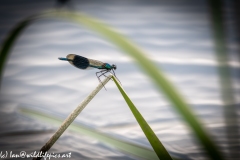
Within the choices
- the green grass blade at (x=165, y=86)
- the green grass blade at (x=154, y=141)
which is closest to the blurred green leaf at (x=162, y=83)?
the green grass blade at (x=165, y=86)

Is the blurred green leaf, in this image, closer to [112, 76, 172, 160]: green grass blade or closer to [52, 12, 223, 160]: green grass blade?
[52, 12, 223, 160]: green grass blade

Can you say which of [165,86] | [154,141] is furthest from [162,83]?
A: [154,141]

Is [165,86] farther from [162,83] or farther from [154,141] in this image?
[154,141]

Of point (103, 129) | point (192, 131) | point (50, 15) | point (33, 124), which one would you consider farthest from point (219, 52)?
point (33, 124)

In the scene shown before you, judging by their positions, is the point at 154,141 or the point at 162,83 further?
the point at 154,141

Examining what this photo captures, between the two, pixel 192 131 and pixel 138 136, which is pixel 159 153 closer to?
pixel 192 131

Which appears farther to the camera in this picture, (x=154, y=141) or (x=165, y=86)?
(x=154, y=141)

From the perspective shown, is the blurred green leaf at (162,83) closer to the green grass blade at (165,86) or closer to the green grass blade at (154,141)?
the green grass blade at (165,86)

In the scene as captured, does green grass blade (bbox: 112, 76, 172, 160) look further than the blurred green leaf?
Yes

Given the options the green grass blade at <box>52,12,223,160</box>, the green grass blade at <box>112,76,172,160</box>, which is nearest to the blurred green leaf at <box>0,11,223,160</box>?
the green grass blade at <box>52,12,223,160</box>

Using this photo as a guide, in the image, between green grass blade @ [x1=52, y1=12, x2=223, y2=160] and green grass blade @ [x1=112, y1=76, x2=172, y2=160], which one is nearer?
green grass blade @ [x1=52, y1=12, x2=223, y2=160]

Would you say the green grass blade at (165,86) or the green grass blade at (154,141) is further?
the green grass blade at (154,141)
